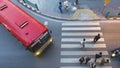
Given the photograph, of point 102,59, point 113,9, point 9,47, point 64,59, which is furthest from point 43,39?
point 113,9

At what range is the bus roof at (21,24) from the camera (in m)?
18.3

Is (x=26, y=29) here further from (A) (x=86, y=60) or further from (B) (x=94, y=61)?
(B) (x=94, y=61)

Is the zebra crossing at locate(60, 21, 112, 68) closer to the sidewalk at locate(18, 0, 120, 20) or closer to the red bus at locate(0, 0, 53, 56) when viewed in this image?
the sidewalk at locate(18, 0, 120, 20)

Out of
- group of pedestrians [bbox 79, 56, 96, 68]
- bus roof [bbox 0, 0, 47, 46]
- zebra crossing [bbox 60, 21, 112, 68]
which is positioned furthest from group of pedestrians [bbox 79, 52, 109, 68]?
bus roof [bbox 0, 0, 47, 46]

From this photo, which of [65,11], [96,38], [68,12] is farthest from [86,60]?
[65,11]

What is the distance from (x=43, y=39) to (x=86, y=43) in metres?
4.84

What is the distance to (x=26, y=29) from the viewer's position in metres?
18.8

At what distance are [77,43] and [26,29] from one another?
18.3ft

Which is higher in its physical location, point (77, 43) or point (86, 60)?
point (77, 43)

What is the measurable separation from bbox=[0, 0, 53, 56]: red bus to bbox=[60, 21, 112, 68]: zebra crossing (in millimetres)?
1981

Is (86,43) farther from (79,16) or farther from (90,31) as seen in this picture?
(79,16)

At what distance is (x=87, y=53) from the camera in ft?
65.6

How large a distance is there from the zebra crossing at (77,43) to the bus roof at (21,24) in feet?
11.4

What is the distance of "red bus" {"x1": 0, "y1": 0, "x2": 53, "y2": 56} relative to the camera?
1822 cm
